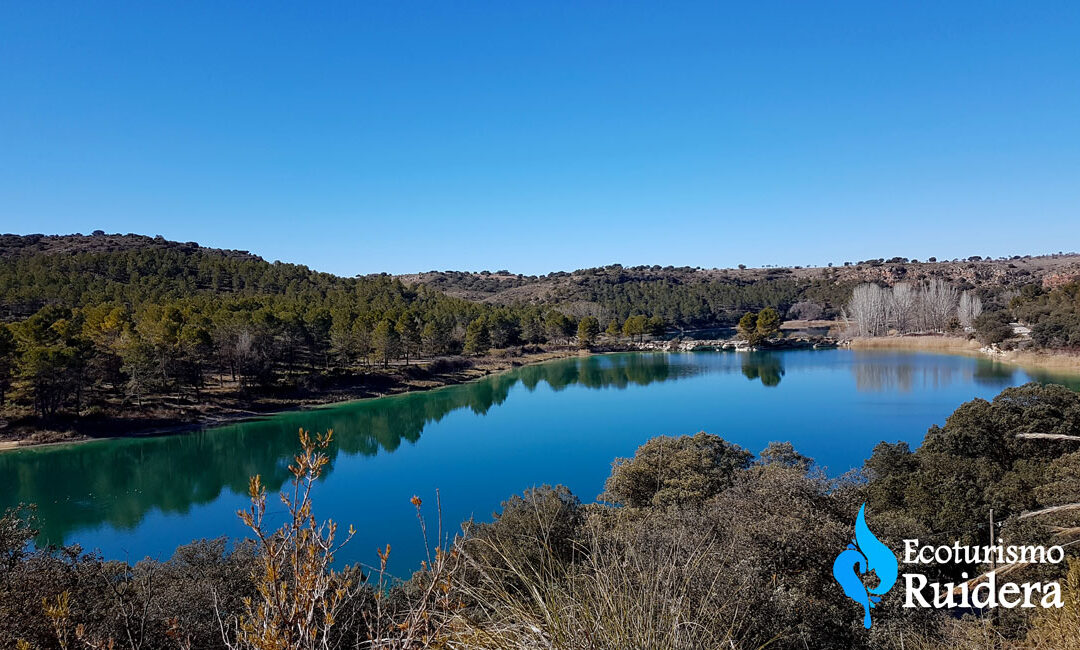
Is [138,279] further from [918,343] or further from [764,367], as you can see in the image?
[918,343]

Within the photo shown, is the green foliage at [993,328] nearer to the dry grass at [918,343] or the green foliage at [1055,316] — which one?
the green foliage at [1055,316]

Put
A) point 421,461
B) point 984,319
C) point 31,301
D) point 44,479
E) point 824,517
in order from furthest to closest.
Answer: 1. point 984,319
2. point 31,301
3. point 421,461
4. point 44,479
5. point 824,517

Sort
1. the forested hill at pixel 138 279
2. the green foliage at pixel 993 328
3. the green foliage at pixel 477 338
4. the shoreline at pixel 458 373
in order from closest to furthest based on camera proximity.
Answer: the shoreline at pixel 458 373 < the forested hill at pixel 138 279 < the green foliage at pixel 993 328 < the green foliage at pixel 477 338

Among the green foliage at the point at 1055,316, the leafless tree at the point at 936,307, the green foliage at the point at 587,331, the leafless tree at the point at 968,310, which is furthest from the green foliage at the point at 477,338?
the leafless tree at the point at 936,307

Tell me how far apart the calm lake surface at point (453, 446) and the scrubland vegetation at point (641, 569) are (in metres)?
2.92

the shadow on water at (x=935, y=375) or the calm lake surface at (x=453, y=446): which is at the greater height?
the shadow on water at (x=935, y=375)

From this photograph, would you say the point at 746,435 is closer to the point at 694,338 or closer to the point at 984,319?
the point at 984,319

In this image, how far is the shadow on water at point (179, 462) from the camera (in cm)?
1725

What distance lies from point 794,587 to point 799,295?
82367 millimetres

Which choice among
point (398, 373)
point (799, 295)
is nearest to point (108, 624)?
point (398, 373)

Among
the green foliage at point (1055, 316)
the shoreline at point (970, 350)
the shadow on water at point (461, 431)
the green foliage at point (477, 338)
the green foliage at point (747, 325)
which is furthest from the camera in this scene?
the green foliage at point (747, 325)

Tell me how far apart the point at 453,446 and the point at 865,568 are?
1913cm

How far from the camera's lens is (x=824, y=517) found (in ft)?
28.4

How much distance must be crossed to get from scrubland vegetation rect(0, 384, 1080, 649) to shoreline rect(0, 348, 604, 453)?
14487mm
